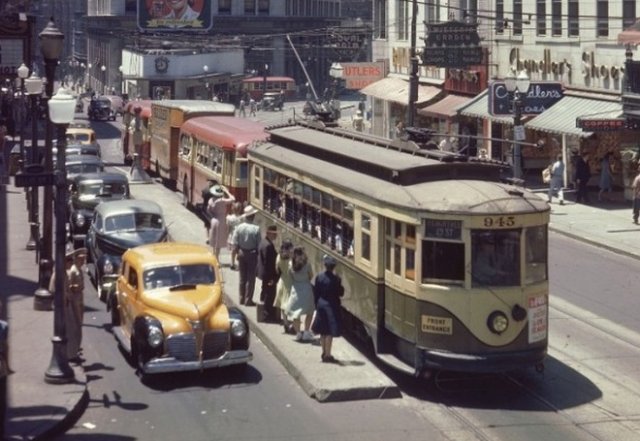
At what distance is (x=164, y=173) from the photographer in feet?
130

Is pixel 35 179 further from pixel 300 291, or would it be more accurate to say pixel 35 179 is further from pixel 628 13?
pixel 628 13

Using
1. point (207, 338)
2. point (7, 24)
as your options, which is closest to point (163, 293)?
point (207, 338)

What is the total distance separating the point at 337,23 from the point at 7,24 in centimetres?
8048

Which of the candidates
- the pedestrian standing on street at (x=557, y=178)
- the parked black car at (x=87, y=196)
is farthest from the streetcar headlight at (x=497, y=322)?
the pedestrian standing on street at (x=557, y=178)

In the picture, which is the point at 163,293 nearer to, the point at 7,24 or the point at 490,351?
the point at 490,351

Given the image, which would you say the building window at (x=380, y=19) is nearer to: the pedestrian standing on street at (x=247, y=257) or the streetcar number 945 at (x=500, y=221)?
the pedestrian standing on street at (x=247, y=257)

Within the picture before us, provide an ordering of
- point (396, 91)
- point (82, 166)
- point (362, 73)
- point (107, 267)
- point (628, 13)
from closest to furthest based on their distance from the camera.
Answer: point (107, 267) < point (82, 166) < point (628, 13) < point (396, 91) < point (362, 73)

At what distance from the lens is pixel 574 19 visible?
39.4 metres

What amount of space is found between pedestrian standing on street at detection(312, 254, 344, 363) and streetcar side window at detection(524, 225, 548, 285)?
2.66m

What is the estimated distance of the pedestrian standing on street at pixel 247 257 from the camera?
2047 cm

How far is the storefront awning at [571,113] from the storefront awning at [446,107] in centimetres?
751

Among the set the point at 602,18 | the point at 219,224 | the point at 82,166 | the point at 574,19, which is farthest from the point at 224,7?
the point at 219,224

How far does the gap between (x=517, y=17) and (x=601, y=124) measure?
10.1 meters

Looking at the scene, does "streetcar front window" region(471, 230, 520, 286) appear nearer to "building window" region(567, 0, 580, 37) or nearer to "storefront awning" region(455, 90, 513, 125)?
"building window" region(567, 0, 580, 37)
